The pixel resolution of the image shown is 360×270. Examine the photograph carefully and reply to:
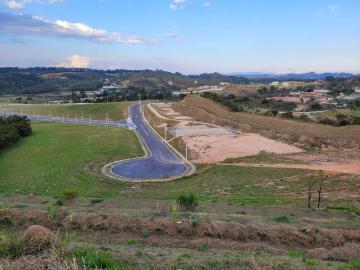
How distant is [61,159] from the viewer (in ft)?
164

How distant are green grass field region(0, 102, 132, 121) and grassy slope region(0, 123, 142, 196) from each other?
32551mm

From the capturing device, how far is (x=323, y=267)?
979 cm

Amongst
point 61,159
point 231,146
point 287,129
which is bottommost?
point 61,159

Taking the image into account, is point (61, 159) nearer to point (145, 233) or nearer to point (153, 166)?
point (153, 166)

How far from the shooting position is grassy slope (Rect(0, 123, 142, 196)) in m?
37.0

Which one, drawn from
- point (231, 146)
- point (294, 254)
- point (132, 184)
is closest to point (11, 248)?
point (294, 254)

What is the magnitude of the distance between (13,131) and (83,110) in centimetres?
5365

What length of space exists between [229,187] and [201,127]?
4084cm

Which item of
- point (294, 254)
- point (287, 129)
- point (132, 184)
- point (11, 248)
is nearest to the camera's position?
point (11, 248)

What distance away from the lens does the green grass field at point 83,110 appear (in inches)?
4373

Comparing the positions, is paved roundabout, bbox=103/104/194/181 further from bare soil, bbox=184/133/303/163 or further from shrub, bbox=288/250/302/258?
shrub, bbox=288/250/302/258

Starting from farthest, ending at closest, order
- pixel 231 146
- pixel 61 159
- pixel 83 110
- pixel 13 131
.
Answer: pixel 83 110, pixel 13 131, pixel 231 146, pixel 61 159

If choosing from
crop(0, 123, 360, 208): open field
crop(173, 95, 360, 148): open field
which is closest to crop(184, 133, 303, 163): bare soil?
crop(173, 95, 360, 148): open field

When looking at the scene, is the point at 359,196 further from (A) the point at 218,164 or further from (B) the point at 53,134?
(B) the point at 53,134
